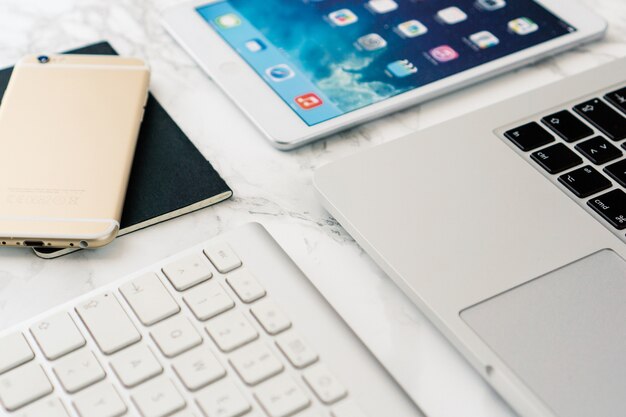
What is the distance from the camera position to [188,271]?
46cm

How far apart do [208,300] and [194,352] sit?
0.11 ft

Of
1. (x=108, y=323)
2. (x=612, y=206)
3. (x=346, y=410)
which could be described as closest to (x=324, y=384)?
(x=346, y=410)

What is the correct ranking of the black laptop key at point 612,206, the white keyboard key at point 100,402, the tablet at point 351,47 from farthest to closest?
the tablet at point 351,47 → the black laptop key at point 612,206 → the white keyboard key at point 100,402

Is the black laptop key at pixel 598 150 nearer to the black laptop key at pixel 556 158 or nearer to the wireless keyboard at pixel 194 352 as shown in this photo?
the black laptop key at pixel 556 158

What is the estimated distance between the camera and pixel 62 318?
0.43 metres

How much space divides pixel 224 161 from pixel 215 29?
152 millimetres

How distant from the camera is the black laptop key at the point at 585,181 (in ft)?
1.69

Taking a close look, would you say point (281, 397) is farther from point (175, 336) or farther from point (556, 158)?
point (556, 158)

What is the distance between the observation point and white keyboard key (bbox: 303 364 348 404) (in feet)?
1.31

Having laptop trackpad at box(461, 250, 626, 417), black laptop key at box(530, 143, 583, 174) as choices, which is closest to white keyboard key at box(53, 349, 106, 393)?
laptop trackpad at box(461, 250, 626, 417)

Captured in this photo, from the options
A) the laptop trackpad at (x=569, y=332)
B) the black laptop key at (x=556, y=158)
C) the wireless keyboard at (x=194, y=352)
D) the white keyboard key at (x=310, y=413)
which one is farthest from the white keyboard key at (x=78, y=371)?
the black laptop key at (x=556, y=158)

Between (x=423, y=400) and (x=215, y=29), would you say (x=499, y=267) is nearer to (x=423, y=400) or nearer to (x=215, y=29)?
(x=423, y=400)

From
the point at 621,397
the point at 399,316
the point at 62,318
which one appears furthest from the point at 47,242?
the point at 621,397

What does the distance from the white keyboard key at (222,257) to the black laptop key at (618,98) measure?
309 mm
